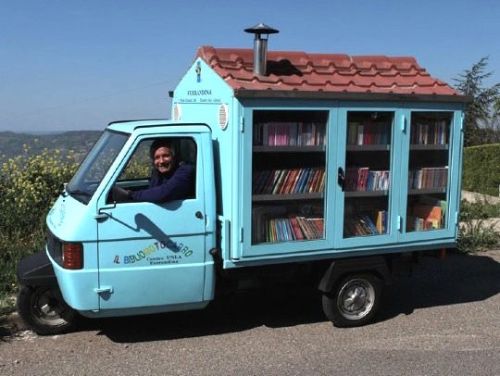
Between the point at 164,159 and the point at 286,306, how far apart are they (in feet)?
6.93

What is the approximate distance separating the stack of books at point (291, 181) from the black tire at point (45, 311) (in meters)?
1.91

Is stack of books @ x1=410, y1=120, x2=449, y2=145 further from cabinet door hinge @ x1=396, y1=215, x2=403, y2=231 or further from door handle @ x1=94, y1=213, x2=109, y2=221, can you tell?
door handle @ x1=94, y1=213, x2=109, y2=221

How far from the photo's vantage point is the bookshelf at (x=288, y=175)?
5.07 metres

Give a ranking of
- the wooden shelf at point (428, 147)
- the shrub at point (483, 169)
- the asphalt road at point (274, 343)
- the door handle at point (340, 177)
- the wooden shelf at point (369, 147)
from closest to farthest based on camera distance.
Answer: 1. the asphalt road at point (274, 343)
2. the door handle at point (340, 177)
3. the wooden shelf at point (369, 147)
4. the wooden shelf at point (428, 147)
5. the shrub at point (483, 169)

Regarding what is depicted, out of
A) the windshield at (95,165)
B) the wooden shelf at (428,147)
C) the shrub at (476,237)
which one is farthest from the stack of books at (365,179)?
the shrub at (476,237)

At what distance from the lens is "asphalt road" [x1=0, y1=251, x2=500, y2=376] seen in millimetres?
4605

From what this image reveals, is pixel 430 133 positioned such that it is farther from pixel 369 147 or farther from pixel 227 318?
pixel 227 318

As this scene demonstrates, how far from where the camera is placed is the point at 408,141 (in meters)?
5.57

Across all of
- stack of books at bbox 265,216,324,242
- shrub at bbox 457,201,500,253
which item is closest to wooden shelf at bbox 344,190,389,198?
stack of books at bbox 265,216,324,242

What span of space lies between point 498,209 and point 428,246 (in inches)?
273

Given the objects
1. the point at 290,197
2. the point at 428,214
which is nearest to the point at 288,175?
the point at 290,197

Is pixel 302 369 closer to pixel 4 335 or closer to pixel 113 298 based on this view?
pixel 113 298

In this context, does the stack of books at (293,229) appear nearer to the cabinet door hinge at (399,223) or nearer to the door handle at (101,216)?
the cabinet door hinge at (399,223)

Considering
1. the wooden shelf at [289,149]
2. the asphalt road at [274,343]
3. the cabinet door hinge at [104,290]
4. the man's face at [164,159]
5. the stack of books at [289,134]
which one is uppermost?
the stack of books at [289,134]
